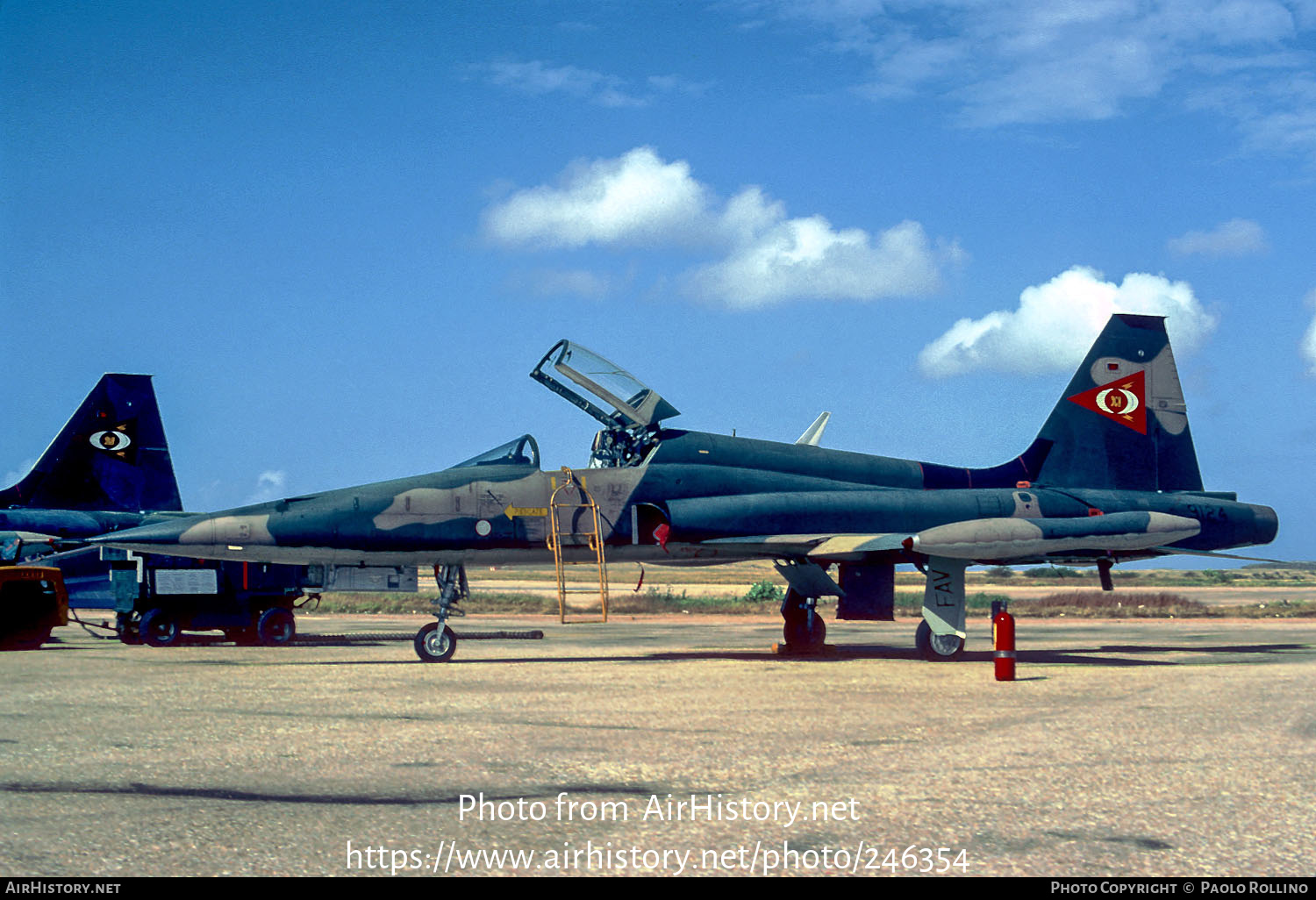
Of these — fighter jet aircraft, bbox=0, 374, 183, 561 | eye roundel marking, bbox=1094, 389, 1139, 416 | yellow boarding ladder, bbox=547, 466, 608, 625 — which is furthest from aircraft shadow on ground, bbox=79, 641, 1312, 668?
fighter jet aircraft, bbox=0, 374, 183, 561

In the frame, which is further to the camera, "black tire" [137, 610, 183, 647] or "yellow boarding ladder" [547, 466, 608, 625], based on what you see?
"black tire" [137, 610, 183, 647]

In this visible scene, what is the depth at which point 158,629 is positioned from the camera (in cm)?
2028

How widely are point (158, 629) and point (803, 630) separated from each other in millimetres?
11236

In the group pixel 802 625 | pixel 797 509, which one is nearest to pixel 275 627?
pixel 802 625

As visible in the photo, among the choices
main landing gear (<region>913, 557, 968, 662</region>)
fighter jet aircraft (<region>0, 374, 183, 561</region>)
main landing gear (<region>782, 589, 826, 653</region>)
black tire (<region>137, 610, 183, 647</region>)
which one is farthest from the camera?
fighter jet aircraft (<region>0, 374, 183, 561</region>)

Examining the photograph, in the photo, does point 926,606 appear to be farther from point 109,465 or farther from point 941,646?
point 109,465

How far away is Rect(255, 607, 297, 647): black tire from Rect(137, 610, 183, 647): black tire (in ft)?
4.40

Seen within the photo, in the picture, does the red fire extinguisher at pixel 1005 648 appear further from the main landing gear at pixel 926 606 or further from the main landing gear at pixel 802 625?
the main landing gear at pixel 802 625

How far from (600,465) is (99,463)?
14871 mm

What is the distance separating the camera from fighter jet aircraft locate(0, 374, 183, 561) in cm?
2541

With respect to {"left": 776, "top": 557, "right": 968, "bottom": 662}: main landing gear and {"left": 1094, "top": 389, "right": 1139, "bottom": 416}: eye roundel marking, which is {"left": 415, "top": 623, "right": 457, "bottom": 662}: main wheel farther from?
{"left": 1094, "top": 389, "right": 1139, "bottom": 416}: eye roundel marking

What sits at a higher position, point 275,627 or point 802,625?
point 802,625

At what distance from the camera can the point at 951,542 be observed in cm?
1485
